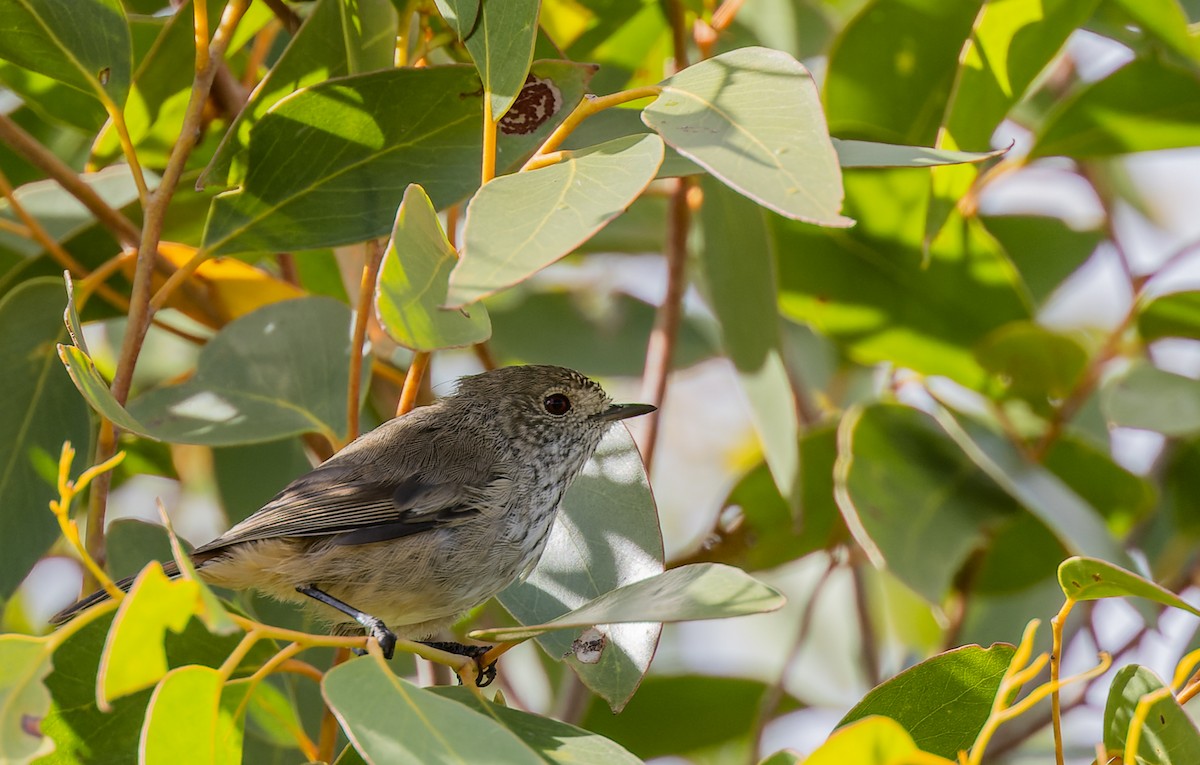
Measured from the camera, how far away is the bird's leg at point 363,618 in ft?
8.09

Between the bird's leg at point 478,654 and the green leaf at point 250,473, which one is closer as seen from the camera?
the bird's leg at point 478,654

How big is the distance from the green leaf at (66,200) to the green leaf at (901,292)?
1.86 meters

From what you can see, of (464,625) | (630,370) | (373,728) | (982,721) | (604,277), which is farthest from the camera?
(604,277)

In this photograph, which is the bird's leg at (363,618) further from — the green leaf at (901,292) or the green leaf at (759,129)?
the green leaf at (901,292)

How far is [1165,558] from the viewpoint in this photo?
384 cm

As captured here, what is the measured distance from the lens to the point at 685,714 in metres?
3.86

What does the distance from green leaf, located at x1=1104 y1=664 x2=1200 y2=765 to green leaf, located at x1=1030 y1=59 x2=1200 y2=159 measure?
184 cm

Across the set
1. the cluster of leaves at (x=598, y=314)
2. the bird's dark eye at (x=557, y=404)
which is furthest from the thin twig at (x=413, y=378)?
the bird's dark eye at (x=557, y=404)

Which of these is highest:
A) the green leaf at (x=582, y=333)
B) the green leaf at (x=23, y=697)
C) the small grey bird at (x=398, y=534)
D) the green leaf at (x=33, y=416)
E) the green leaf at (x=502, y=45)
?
the green leaf at (x=502, y=45)

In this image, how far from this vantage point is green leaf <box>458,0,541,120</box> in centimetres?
215

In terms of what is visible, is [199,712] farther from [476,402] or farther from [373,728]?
[476,402]

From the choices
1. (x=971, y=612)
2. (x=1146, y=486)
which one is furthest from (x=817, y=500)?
(x=1146, y=486)

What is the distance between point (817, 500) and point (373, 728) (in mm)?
2307

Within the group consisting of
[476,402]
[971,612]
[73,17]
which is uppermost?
[73,17]
